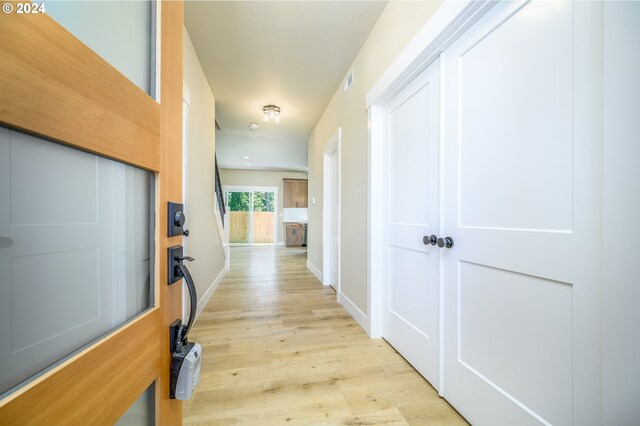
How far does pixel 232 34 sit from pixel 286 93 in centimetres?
112

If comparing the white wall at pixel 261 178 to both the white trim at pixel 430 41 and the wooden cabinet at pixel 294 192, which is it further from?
the white trim at pixel 430 41

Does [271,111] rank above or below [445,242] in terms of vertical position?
above

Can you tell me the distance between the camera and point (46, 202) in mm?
419

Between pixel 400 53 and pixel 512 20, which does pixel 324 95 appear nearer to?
pixel 400 53

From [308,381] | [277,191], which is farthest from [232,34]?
[277,191]

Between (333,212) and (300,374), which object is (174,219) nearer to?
(300,374)

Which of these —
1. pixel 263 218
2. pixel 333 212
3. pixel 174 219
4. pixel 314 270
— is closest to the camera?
pixel 174 219

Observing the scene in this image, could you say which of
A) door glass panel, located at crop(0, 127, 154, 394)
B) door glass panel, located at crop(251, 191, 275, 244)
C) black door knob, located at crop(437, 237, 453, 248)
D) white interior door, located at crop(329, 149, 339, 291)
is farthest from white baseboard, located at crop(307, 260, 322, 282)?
door glass panel, located at crop(251, 191, 275, 244)

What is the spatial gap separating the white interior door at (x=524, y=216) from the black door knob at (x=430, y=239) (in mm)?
95

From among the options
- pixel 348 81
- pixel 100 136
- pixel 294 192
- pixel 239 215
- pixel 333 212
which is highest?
pixel 348 81

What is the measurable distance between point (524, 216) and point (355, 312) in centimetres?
180

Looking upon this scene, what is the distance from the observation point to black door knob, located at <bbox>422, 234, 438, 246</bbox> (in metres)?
1.44

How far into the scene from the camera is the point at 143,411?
1.94 feet

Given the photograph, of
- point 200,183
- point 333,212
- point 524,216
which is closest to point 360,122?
point 333,212
